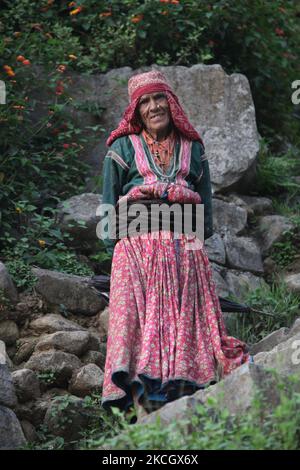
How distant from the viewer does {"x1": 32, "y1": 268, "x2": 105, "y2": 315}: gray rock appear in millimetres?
8250

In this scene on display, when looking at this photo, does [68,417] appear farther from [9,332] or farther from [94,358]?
[9,332]

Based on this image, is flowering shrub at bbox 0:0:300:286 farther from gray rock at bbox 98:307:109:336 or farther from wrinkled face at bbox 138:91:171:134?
wrinkled face at bbox 138:91:171:134

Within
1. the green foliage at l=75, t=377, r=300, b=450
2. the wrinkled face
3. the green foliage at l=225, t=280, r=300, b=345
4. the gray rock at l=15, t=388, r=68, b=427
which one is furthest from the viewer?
the green foliage at l=225, t=280, r=300, b=345

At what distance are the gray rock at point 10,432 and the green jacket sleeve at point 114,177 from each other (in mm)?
1373

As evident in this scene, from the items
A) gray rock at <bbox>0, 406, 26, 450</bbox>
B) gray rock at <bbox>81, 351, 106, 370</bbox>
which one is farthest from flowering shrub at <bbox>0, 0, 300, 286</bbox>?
gray rock at <bbox>0, 406, 26, 450</bbox>

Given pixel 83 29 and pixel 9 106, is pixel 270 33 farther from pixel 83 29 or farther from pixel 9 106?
pixel 9 106

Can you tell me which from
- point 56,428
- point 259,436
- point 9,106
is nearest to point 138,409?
point 56,428

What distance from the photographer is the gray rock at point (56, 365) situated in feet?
24.4

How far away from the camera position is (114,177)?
7391 mm

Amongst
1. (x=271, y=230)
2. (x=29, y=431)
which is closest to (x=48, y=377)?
(x=29, y=431)

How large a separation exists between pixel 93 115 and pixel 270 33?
2088 millimetres

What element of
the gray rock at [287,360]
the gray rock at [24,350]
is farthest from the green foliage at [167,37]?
the gray rock at [287,360]

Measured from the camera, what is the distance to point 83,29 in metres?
11.1

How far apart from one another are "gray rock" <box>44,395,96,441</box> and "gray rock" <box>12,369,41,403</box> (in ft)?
0.58
